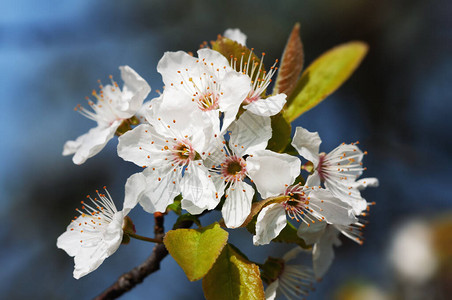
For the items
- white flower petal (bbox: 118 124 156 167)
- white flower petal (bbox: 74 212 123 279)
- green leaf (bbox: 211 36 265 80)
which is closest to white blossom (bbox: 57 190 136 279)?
white flower petal (bbox: 74 212 123 279)

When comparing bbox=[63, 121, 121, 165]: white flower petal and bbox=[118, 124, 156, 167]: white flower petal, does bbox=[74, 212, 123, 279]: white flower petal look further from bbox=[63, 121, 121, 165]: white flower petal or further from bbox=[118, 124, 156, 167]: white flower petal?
bbox=[63, 121, 121, 165]: white flower petal

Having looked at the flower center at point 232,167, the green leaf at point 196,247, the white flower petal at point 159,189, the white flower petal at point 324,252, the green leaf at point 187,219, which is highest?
the white flower petal at point 159,189

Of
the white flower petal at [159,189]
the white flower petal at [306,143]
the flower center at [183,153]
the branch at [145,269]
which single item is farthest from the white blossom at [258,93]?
the branch at [145,269]

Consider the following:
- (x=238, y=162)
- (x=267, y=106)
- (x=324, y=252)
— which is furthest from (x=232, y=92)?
(x=324, y=252)

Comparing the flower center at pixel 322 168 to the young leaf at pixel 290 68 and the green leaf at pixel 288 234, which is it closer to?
the green leaf at pixel 288 234

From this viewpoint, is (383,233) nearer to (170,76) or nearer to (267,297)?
(267,297)

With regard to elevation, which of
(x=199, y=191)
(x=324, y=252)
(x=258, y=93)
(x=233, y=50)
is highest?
(x=233, y=50)

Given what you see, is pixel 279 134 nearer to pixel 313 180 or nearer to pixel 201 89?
pixel 313 180

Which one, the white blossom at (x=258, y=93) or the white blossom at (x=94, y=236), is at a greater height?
the white blossom at (x=258, y=93)
